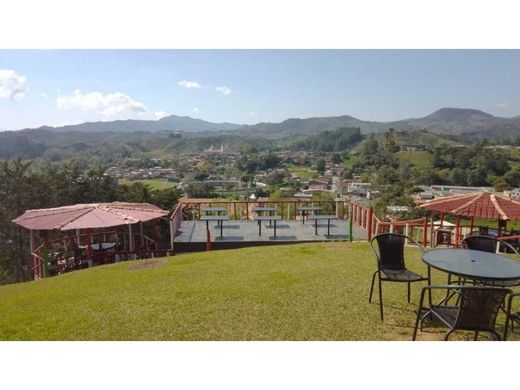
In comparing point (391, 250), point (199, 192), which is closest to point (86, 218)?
point (391, 250)

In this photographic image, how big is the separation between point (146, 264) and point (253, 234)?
4252 millimetres

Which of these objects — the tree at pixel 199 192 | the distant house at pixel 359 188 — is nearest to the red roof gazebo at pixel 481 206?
the tree at pixel 199 192

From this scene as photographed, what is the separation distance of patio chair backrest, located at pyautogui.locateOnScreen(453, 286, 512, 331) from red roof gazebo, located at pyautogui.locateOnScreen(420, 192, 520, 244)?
216 inches

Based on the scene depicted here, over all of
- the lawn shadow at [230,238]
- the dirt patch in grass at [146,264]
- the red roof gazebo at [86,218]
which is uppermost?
the red roof gazebo at [86,218]

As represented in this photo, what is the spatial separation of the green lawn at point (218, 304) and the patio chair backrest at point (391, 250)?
0.49 meters

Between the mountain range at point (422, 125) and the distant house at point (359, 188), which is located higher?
the mountain range at point (422, 125)

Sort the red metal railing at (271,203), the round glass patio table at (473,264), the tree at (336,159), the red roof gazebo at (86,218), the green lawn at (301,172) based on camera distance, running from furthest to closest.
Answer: the tree at (336,159), the green lawn at (301,172), the red metal railing at (271,203), the red roof gazebo at (86,218), the round glass patio table at (473,264)

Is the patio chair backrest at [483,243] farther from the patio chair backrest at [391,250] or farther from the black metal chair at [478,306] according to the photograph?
the black metal chair at [478,306]

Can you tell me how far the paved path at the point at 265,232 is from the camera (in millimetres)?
10602

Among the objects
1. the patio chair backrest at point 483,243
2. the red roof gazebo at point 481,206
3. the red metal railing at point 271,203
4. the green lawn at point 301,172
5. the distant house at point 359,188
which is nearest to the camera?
the patio chair backrest at point 483,243

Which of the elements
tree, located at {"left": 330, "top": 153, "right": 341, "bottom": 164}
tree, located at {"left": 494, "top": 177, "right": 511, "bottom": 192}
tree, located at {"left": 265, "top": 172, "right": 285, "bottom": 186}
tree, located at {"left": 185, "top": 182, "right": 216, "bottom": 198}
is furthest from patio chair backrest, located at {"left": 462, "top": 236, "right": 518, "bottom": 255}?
tree, located at {"left": 330, "top": 153, "right": 341, "bottom": 164}

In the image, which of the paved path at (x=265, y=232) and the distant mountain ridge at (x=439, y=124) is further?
the distant mountain ridge at (x=439, y=124)
